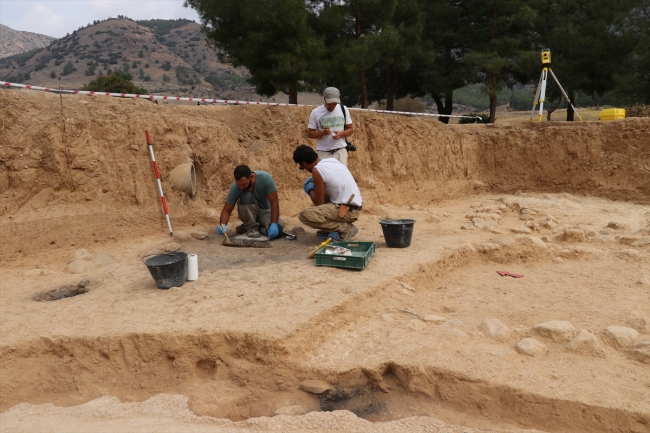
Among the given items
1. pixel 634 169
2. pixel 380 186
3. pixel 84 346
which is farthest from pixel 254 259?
pixel 634 169

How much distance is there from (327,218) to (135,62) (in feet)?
148

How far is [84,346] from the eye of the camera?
136 inches

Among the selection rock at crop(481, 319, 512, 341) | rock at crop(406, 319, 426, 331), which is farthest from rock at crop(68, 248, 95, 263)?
rock at crop(481, 319, 512, 341)

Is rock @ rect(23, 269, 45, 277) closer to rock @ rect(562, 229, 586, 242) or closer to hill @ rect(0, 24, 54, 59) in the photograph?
rock @ rect(562, 229, 586, 242)

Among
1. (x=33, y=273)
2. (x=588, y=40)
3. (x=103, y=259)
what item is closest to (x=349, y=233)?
(x=103, y=259)

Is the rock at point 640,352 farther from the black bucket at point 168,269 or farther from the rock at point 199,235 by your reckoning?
the rock at point 199,235

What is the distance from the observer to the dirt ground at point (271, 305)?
9.69 feet

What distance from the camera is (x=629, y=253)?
5.61 meters

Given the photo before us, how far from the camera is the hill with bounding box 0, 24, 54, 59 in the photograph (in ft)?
228

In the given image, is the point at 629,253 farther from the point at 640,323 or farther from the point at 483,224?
the point at 640,323

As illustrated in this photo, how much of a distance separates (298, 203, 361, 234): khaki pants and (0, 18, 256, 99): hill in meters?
32.5

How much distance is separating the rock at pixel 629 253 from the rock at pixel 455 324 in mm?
3029

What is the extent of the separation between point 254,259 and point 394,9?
11.2m

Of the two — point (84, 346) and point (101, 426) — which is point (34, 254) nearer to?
point (84, 346)
